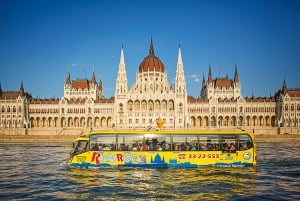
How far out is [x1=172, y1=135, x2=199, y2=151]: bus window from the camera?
2345 centimetres

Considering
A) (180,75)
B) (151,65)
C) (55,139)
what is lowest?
(55,139)

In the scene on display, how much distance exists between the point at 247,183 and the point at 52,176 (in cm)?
1189

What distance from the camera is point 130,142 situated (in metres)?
23.6

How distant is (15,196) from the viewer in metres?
15.9

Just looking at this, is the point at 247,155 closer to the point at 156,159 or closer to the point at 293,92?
the point at 156,159

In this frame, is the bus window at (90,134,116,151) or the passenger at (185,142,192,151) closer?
the passenger at (185,142,192,151)

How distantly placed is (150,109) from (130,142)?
80.7m

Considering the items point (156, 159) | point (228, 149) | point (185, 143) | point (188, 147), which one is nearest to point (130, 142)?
point (156, 159)

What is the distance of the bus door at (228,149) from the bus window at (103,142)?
7657 mm

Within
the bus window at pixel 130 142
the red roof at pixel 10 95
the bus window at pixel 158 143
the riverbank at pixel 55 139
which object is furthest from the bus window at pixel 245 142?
the red roof at pixel 10 95

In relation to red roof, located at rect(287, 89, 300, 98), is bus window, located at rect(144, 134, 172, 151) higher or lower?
lower

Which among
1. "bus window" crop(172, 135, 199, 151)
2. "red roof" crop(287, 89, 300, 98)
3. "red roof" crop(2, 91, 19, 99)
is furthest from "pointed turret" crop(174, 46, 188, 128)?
"bus window" crop(172, 135, 199, 151)

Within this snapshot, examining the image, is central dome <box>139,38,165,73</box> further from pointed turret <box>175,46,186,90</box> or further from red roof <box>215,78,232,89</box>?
red roof <box>215,78,232,89</box>

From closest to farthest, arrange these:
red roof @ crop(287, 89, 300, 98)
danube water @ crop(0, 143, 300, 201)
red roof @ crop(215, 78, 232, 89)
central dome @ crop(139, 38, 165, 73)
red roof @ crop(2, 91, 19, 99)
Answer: danube water @ crop(0, 143, 300, 201) → red roof @ crop(287, 89, 300, 98) → red roof @ crop(2, 91, 19, 99) → central dome @ crop(139, 38, 165, 73) → red roof @ crop(215, 78, 232, 89)
